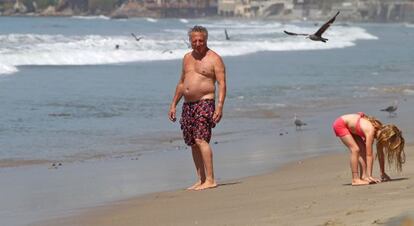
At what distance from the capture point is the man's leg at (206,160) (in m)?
8.74

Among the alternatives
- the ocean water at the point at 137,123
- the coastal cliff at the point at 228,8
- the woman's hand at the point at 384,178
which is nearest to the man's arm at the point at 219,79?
the ocean water at the point at 137,123

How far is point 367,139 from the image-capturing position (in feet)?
27.0

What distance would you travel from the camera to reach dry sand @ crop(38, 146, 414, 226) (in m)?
6.39

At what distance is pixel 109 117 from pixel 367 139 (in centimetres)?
818

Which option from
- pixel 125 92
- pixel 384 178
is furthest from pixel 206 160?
pixel 125 92

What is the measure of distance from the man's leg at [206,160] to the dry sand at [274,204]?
0.11m

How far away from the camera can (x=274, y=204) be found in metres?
7.38

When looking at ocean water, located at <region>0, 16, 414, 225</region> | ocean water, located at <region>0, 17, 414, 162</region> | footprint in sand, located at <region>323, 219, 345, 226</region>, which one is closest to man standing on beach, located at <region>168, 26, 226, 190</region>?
ocean water, located at <region>0, 16, 414, 225</region>

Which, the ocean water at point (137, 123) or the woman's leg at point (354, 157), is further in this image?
the ocean water at point (137, 123)

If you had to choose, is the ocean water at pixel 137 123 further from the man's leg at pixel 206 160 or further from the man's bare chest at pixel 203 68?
the man's bare chest at pixel 203 68

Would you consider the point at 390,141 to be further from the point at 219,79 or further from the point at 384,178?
the point at 219,79

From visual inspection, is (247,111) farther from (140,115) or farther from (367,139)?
(367,139)

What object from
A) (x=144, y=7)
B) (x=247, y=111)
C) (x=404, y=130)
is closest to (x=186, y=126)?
(x=404, y=130)

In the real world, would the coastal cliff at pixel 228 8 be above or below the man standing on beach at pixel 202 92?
below
